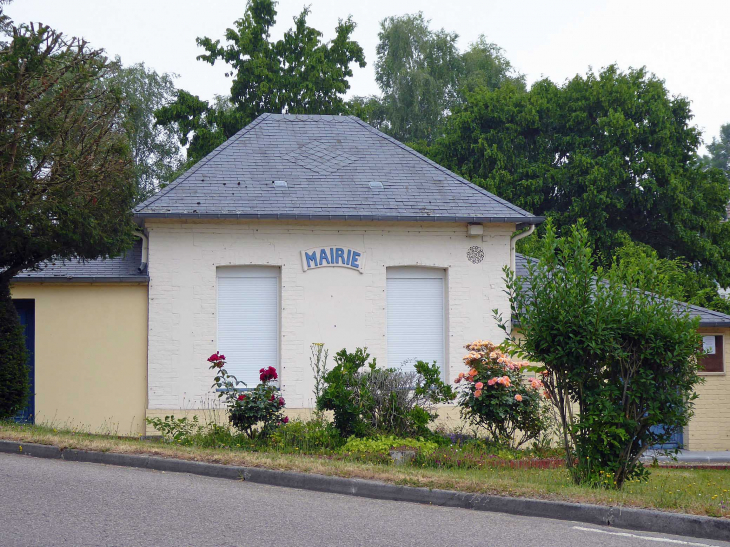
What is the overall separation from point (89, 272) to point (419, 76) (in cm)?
2654

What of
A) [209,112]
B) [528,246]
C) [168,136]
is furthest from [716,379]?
[168,136]

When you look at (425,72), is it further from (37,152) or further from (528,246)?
(37,152)

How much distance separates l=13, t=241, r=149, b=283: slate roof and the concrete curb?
14.2ft

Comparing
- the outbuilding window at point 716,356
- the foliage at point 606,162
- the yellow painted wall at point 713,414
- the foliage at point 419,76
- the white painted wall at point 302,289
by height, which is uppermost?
the foliage at point 419,76

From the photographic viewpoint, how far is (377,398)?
11.4 metres

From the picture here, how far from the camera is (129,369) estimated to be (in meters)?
14.1

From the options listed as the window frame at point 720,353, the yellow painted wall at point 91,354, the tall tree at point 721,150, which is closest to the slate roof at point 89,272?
the yellow painted wall at point 91,354

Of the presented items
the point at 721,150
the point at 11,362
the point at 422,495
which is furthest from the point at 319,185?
the point at 721,150

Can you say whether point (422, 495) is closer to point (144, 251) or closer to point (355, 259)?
point (355, 259)

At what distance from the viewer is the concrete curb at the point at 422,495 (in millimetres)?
6609

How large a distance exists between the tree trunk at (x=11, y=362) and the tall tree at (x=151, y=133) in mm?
23636

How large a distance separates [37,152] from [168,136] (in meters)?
27.9

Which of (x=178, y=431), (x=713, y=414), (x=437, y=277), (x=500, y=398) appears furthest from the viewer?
(x=713, y=414)

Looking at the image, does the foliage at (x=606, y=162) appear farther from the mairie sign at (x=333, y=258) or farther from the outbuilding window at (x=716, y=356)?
the mairie sign at (x=333, y=258)
